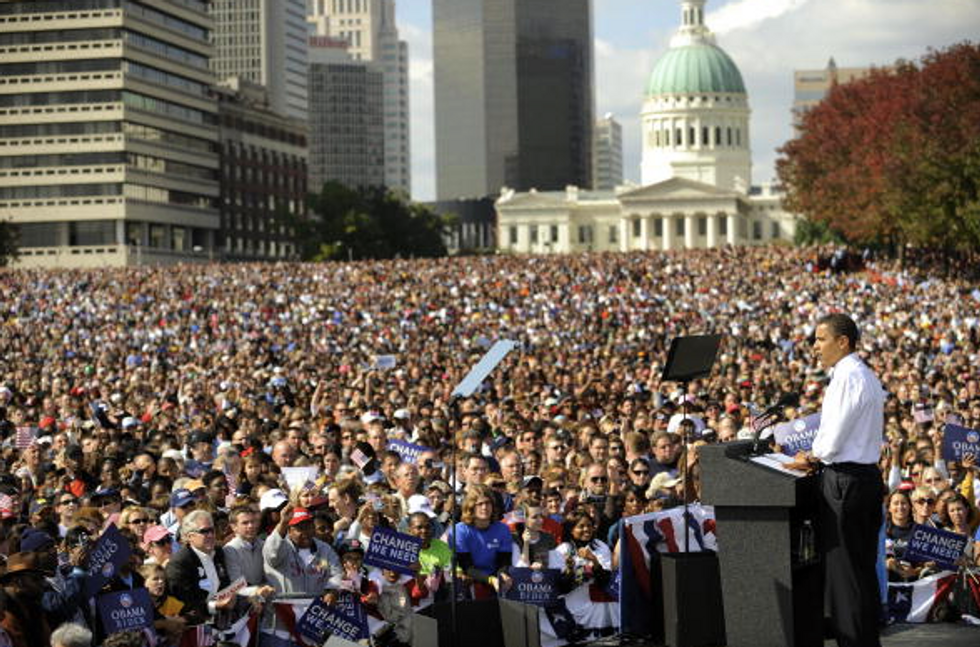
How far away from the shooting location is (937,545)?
14.9 metres

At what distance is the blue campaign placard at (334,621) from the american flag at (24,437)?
38.8 feet

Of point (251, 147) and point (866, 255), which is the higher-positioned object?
point (251, 147)

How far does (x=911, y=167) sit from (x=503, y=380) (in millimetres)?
41459

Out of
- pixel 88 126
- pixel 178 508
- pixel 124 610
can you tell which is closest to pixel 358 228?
pixel 88 126

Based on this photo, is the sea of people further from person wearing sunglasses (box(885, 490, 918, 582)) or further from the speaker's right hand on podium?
the speaker's right hand on podium

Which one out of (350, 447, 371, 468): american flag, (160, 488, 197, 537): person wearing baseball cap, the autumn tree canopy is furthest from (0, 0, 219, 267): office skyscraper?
(160, 488, 197, 537): person wearing baseball cap

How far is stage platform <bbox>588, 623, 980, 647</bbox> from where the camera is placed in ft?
41.9

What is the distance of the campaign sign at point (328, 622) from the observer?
1246 centimetres

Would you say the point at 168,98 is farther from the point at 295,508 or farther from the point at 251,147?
the point at 295,508

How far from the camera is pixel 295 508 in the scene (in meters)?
13.3

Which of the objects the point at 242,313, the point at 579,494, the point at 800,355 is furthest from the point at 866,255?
the point at 579,494

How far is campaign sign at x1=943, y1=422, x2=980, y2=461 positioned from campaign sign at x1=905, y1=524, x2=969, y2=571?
4541mm

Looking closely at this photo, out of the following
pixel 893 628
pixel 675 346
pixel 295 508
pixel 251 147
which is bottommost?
pixel 893 628

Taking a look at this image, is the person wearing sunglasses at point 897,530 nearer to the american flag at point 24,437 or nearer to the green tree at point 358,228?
the american flag at point 24,437
